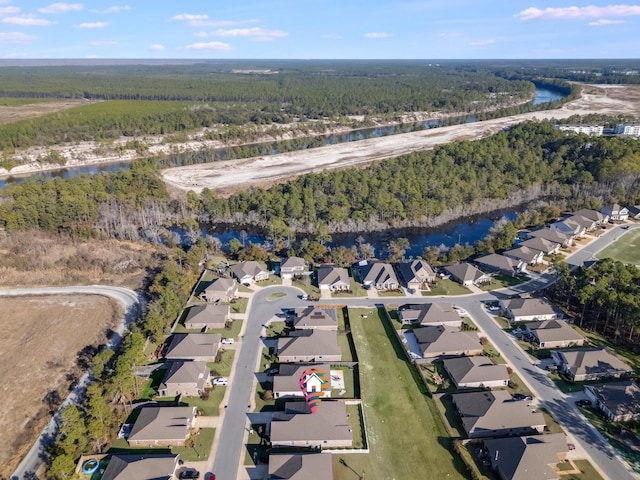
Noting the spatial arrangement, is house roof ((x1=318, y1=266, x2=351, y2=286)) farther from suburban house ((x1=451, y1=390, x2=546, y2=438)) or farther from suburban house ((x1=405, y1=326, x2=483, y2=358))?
suburban house ((x1=451, y1=390, x2=546, y2=438))

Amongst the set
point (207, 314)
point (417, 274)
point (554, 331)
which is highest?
point (417, 274)

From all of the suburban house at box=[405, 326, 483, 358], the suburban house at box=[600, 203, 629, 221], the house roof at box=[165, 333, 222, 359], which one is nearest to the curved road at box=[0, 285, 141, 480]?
the house roof at box=[165, 333, 222, 359]

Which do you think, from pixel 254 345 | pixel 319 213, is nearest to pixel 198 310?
pixel 254 345

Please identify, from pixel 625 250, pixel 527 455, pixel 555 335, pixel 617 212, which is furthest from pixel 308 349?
pixel 617 212

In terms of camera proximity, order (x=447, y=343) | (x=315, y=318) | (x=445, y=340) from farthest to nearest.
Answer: (x=315, y=318), (x=445, y=340), (x=447, y=343)

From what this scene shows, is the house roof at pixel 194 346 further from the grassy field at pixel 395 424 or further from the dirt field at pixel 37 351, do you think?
the grassy field at pixel 395 424

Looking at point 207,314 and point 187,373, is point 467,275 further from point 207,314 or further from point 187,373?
point 187,373

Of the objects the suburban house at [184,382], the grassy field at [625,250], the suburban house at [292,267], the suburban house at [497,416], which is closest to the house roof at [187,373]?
the suburban house at [184,382]
